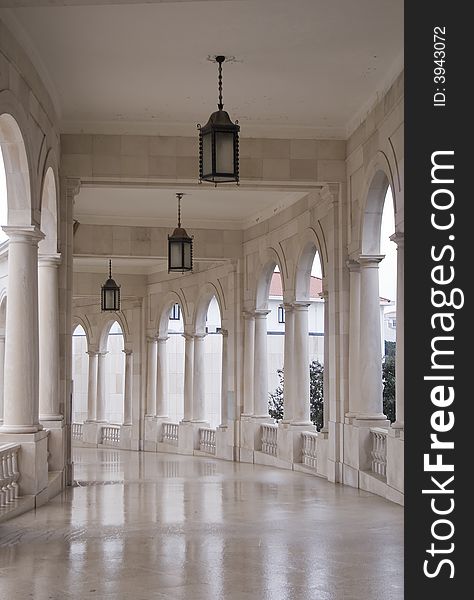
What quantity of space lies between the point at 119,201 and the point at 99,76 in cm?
878

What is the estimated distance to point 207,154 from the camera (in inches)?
573

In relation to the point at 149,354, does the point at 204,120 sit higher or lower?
higher

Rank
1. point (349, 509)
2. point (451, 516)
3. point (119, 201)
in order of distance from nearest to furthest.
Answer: point (451, 516)
point (349, 509)
point (119, 201)

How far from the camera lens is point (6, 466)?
14.9 m

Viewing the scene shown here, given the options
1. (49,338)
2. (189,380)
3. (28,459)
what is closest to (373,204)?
(49,338)

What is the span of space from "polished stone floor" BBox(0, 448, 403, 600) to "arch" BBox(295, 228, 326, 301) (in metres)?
5.68

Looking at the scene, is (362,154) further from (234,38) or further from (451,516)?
(451,516)

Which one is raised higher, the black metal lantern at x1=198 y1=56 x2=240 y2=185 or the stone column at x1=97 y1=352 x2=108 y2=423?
the black metal lantern at x1=198 y1=56 x2=240 y2=185

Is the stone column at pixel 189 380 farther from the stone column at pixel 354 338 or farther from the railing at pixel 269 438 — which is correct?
the stone column at pixel 354 338

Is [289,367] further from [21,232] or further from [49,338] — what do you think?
[21,232]

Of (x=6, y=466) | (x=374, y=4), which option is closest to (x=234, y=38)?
(x=374, y=4)

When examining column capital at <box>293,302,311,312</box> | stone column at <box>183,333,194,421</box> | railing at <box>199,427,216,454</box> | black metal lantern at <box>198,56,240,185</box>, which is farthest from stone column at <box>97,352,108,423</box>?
black metal lantern at <box>198,56,240,185</box>

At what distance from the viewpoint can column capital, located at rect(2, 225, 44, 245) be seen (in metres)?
15.7

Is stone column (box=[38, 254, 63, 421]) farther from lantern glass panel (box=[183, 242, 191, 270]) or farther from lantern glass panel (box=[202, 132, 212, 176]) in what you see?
lantern glass panel (box=[202, 132, 212, 176])
